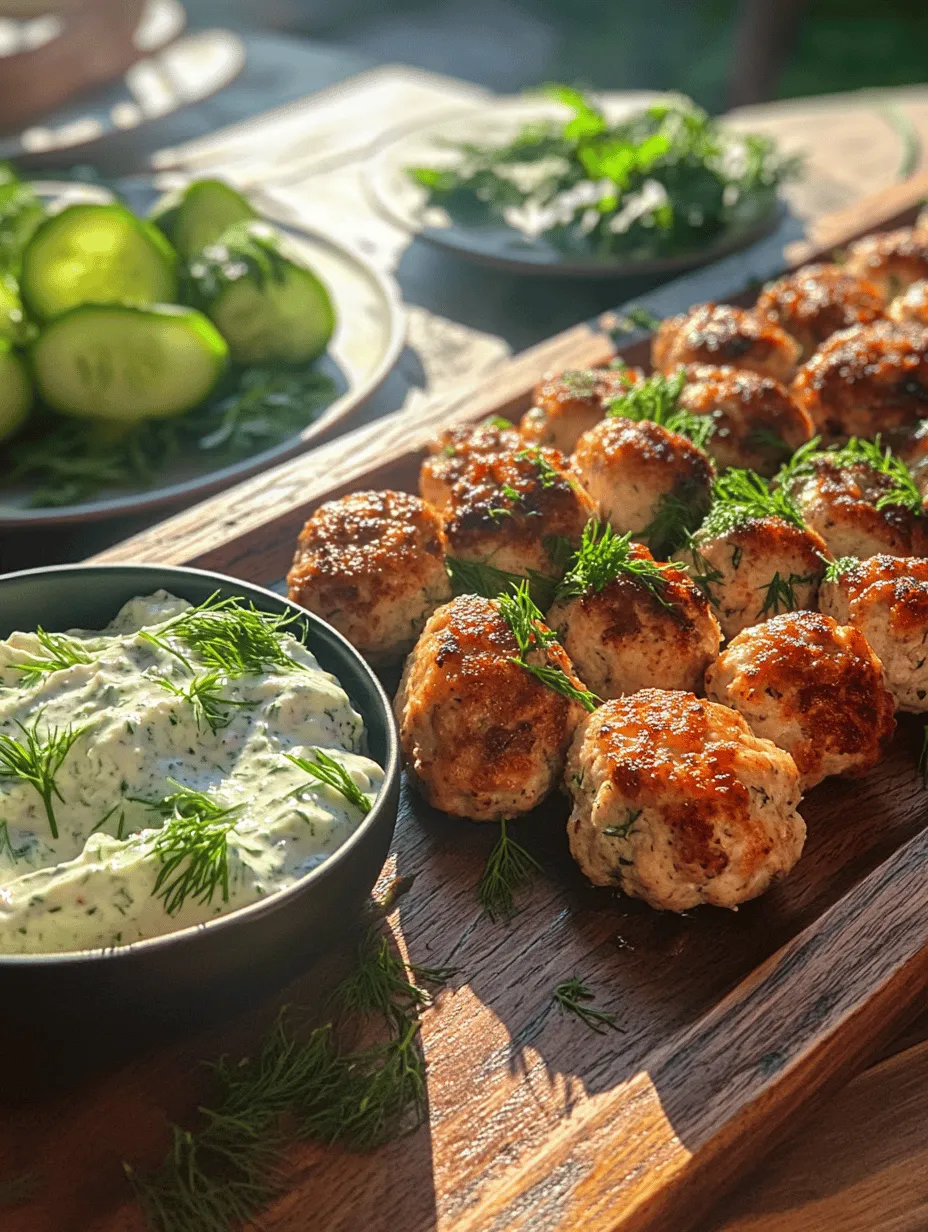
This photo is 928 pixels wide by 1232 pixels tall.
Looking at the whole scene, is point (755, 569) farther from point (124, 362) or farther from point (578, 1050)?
point (124, 362)

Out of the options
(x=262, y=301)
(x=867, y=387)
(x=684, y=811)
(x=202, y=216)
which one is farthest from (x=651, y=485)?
(x=202, y=216)

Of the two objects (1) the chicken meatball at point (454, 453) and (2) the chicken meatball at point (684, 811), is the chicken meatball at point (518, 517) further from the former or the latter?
(2) the chicken meatball at point (684, 811)

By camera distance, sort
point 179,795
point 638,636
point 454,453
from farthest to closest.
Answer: point 454,453 < point 638,636 < point 179,795

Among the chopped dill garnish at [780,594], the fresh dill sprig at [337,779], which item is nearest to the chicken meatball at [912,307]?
the chopped dill garnish at [780,594]

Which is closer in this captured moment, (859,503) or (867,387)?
(859,503)

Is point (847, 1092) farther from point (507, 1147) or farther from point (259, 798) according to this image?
point (259, 798)
